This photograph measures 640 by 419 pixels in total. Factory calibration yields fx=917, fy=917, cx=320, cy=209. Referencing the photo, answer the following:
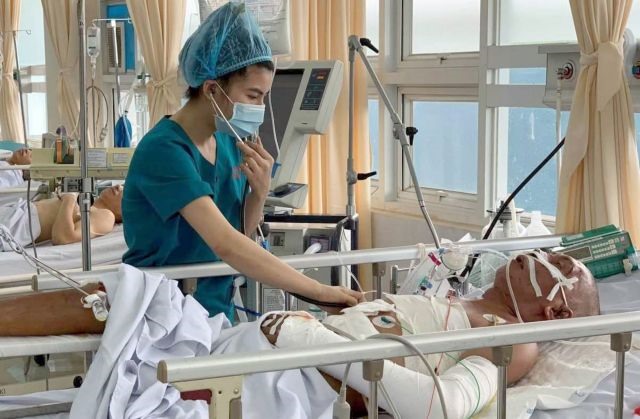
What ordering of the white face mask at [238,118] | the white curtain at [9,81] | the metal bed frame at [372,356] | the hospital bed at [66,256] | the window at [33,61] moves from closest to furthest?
the metal bed frame at [372,356]
the white face mask at [238,118]
the hospital bed at [66,256]
the white curtain at [9,81]
the window at [33,61]

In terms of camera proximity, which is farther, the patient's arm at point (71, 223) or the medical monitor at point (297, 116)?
the patient's arm at point (71, 223)

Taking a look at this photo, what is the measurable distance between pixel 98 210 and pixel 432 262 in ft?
7.24

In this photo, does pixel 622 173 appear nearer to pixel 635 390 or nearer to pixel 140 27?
pixel 635 390

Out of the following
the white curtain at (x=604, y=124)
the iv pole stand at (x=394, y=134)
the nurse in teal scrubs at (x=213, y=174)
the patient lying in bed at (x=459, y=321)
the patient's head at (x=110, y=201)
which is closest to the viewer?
the patient lying in bed at (x=459, y=321)

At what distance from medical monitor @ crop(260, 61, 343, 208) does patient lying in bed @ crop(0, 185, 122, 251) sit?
1057mm

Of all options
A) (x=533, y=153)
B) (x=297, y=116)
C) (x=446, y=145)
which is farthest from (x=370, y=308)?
(x=446, y=145)

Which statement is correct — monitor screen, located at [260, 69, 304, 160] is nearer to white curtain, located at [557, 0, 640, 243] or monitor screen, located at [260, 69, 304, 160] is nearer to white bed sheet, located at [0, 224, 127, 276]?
white bed sheet, located at [0, 224, 127, 276]

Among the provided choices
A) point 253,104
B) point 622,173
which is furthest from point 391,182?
point 253,104

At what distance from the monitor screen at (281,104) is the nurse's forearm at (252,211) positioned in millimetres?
1135

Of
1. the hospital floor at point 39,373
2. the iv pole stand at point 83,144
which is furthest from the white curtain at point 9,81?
the hospital floor at point 39,373

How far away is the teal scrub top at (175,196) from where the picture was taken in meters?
2.08

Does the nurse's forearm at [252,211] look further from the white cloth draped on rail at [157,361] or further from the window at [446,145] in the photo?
the window at [446,145]

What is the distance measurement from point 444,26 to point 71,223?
1.93 m

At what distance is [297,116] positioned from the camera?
343 centimetres
